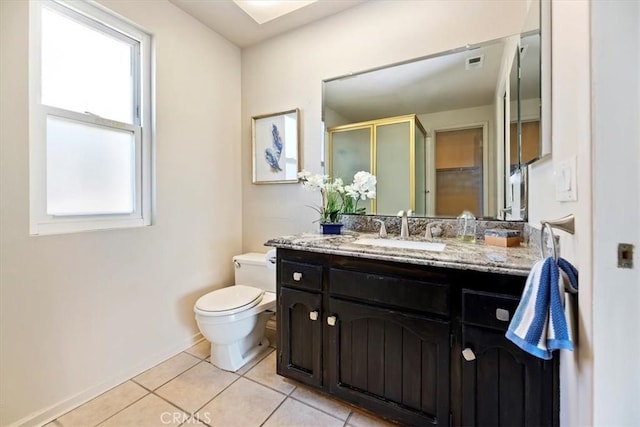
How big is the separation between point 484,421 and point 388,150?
4.94 ft

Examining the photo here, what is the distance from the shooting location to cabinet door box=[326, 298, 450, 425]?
1148mm

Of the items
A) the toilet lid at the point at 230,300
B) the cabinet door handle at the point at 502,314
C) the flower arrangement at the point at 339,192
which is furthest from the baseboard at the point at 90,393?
the cabinet door handle at the point at 502,314

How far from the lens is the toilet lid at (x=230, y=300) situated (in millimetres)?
1700

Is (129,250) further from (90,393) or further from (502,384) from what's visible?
(502,384)

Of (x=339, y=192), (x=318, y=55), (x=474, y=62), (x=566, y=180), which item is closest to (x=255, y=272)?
(x=339, y=192)

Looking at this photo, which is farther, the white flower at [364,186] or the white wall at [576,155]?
the white flower at [364,186]

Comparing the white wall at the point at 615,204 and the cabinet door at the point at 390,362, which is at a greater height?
the white wall at the point at 615,204

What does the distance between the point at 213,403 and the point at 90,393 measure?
0.71 meters

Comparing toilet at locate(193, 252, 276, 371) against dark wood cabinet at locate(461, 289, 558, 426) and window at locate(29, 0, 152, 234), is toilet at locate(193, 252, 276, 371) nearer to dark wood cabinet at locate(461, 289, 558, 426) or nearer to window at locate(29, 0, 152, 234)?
window at locate(29, 0, 152, 234)

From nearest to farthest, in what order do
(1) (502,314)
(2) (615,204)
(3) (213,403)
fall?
(2) (615,204), (1) (502,314), (3) (213,403)

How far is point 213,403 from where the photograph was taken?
4.91ft

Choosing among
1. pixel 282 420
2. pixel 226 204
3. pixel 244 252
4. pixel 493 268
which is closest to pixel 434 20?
pixel 493 268

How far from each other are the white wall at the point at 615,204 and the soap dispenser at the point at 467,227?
3.09 feet

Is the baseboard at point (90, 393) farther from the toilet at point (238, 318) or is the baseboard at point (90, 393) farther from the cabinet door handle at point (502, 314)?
the cabinet door handle at point (502, 314)
